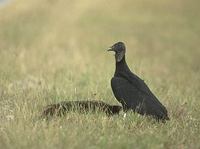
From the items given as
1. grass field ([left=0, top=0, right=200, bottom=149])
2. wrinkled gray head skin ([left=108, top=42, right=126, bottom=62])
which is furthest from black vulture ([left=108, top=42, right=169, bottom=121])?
grass field ([left=0, top=0, right=200, bottom=149])

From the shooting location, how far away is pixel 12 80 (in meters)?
13.7

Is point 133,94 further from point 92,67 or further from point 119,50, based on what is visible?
point 92,67

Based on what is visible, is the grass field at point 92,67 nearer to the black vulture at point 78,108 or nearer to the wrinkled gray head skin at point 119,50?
the black vulture at point 78,108

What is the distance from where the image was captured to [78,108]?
988 centimetres

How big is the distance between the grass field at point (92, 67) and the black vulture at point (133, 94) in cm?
22

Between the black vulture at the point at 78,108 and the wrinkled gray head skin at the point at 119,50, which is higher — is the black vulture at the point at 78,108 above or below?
below

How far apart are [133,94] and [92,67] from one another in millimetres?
6730

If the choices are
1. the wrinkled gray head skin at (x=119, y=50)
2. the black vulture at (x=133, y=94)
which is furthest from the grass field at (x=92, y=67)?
the wrinkled gray head skin at (x=119, y=50)

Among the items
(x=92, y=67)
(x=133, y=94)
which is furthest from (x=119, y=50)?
(x=92, y=67)

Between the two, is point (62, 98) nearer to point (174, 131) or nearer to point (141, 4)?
point (174, 131)

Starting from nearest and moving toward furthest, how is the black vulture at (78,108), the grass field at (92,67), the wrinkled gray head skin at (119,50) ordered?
1. the grass field at (92,67)
2. the black vulture at (78,108)
3. the wrinkled gray head skin at (119,50)

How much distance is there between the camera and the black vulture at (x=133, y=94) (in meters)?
9.70

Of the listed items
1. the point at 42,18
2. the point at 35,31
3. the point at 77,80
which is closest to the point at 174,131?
the point at 77,80

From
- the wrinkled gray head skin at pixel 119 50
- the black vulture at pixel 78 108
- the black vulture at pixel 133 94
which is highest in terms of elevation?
the wrinkled gray head skin at pixel 119 50
